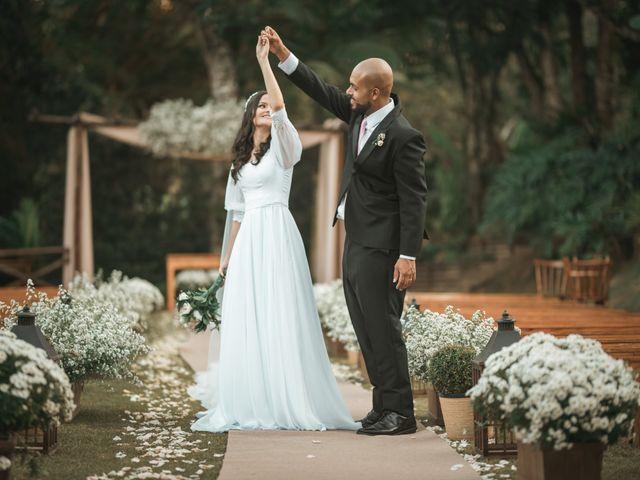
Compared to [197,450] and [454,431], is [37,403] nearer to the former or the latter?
[197,450]

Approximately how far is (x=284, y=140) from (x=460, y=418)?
74.1 inches

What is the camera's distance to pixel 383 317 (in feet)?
19.1

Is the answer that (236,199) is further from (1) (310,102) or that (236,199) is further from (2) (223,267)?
(1) (310,102)

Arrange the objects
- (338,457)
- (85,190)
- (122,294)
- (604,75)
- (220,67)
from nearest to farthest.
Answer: (338,457) → (122,294) → (85,190) → (604,75) → (220,67)

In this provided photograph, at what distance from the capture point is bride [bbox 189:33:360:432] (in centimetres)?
614

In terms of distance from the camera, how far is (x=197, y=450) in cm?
551

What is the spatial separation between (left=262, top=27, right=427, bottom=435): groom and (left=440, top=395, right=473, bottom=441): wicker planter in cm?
22

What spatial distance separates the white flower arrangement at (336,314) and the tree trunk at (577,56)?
6.61 m

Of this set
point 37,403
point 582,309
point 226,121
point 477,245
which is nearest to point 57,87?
point 226,121

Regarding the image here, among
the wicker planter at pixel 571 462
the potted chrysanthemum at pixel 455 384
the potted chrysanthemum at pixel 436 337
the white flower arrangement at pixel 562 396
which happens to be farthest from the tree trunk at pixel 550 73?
the wicker planter at pixel 571 462

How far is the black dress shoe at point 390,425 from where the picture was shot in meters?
5.86

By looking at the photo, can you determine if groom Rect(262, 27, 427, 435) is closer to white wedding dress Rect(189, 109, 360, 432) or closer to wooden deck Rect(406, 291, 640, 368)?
white wedding dress Rect(189, 109, 360, 432)

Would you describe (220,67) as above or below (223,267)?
above

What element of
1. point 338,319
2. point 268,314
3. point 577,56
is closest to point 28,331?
point 268,314
